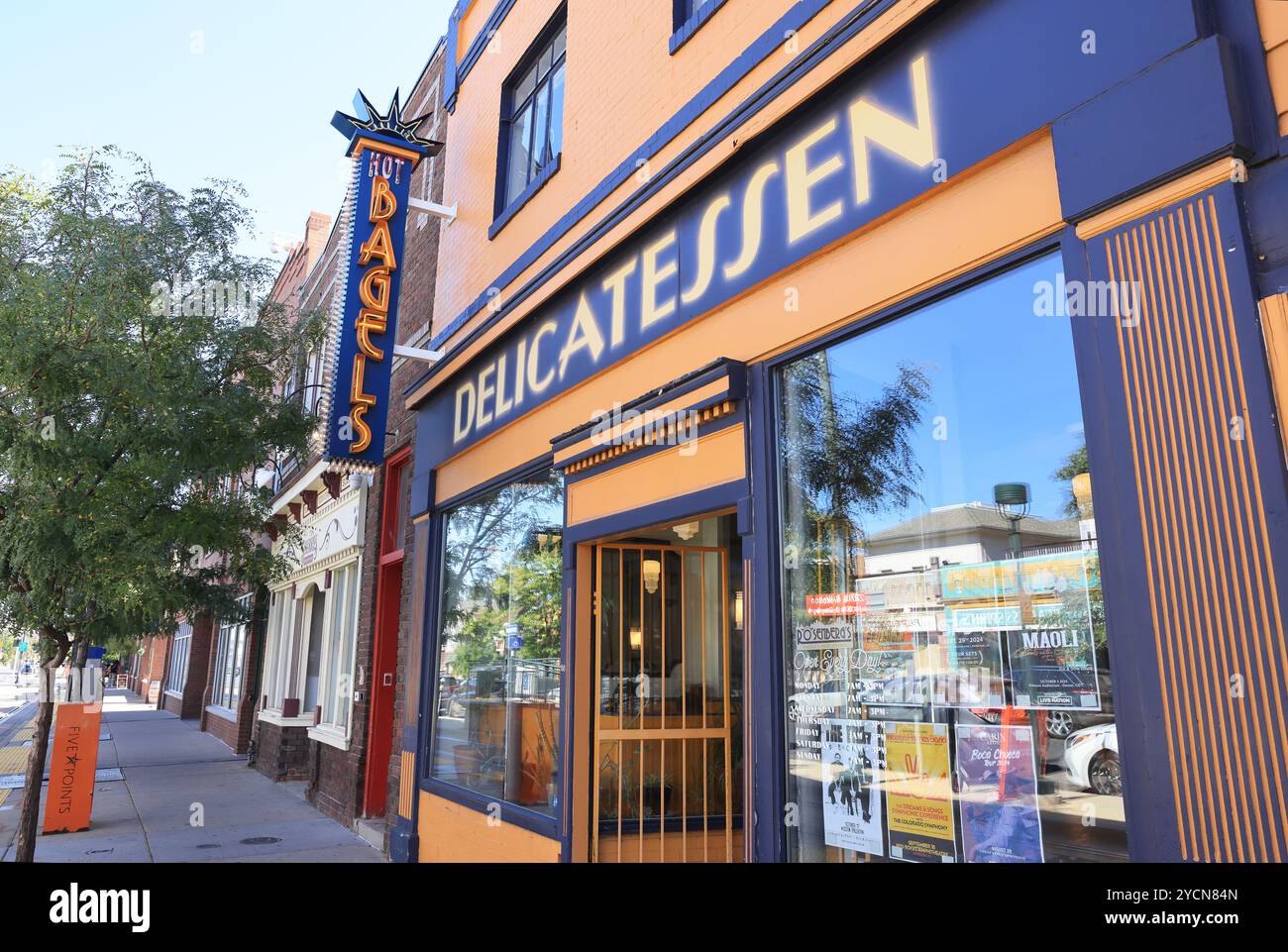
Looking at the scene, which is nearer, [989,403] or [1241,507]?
[1241,507]

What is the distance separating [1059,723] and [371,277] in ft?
23.9

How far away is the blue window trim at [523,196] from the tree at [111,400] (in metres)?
3.33

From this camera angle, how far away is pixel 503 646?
7.09 meters

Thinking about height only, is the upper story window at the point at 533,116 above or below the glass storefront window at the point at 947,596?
above

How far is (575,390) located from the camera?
6.29 meters

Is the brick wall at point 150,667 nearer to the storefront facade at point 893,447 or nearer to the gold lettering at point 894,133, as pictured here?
the storefront facade at point 893,447

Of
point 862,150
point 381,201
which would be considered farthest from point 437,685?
point 862,150

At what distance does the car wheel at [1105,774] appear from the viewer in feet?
9.17

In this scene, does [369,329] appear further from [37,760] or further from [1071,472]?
[1071,472]

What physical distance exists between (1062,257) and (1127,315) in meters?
0.40

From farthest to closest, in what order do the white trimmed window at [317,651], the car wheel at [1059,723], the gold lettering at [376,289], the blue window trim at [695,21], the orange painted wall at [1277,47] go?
1. the white trimmed window at [317,651]
2. the gold lettering at [376,289]
3. the blue window trim at [695,21]
4. the car wheel at [1059,723]
5. the orange painted wall at [1277,47]

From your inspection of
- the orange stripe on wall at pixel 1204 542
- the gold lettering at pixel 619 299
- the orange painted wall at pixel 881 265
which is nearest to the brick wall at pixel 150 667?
the gold lettering at pixel 619 299
